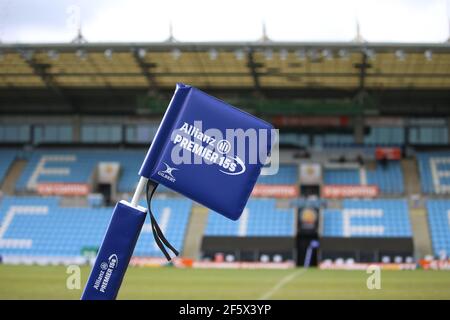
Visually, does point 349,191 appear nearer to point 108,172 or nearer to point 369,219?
point 369,219

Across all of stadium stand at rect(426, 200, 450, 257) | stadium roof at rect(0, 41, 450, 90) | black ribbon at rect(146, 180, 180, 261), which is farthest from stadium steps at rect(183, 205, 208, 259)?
black ribbon at rect(146, 180, 180, 261)

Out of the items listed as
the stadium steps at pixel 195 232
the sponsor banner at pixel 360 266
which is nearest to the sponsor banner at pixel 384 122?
the stadium steps at pixel 195 232

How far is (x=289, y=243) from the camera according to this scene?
40812 mm

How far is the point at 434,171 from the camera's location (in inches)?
1831

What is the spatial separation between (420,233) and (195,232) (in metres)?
12.0

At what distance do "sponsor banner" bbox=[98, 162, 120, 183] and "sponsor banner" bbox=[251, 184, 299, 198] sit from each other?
894 cm

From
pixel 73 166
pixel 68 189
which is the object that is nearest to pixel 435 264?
pixel 68 189

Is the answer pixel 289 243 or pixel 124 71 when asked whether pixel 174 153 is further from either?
pixel 124 71

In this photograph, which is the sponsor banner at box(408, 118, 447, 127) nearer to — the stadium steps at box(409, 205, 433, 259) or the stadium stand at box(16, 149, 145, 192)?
the stadium steps at box(409, 205, 433, 259)

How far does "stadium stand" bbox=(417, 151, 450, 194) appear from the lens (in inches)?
1786

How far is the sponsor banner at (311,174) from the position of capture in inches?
1844

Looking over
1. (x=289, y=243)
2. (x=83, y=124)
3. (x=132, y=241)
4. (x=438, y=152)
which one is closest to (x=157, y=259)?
(x=289, y=243)
